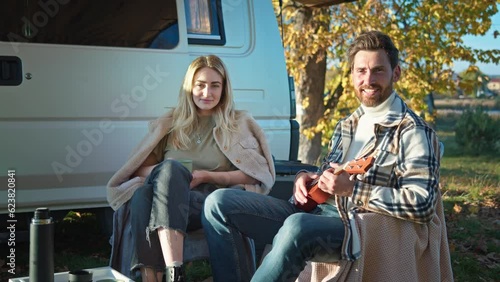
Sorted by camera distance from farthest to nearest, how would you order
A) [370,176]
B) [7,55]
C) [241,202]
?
[7,55] → [241,202] → [370,176]

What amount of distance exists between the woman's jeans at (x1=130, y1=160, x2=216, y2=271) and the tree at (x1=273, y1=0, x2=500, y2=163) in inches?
195

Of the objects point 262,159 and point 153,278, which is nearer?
point 153,278

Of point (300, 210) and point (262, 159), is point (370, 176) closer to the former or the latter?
point (300, 210)

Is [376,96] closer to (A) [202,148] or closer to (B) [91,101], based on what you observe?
(A) [202,148]

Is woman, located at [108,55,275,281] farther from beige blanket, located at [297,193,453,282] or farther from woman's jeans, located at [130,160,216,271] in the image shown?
beige blanket, located at [297,193,453,282]

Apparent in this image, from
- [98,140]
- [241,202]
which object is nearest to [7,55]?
[98,140]

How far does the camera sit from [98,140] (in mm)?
4426

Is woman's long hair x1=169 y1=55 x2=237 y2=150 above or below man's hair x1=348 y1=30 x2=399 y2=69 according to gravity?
below

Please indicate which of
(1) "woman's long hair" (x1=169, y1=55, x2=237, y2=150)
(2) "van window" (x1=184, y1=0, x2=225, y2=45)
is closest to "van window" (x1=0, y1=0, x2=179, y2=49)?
(2) "van window" (x1=184, y1=0, x2=225, y2=45)

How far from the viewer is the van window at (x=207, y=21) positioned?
4766mm

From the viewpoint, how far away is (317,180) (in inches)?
119

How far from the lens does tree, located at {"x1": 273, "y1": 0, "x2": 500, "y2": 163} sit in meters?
8.21

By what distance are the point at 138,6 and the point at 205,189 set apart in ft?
4.99

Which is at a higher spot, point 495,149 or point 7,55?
point 7,55
